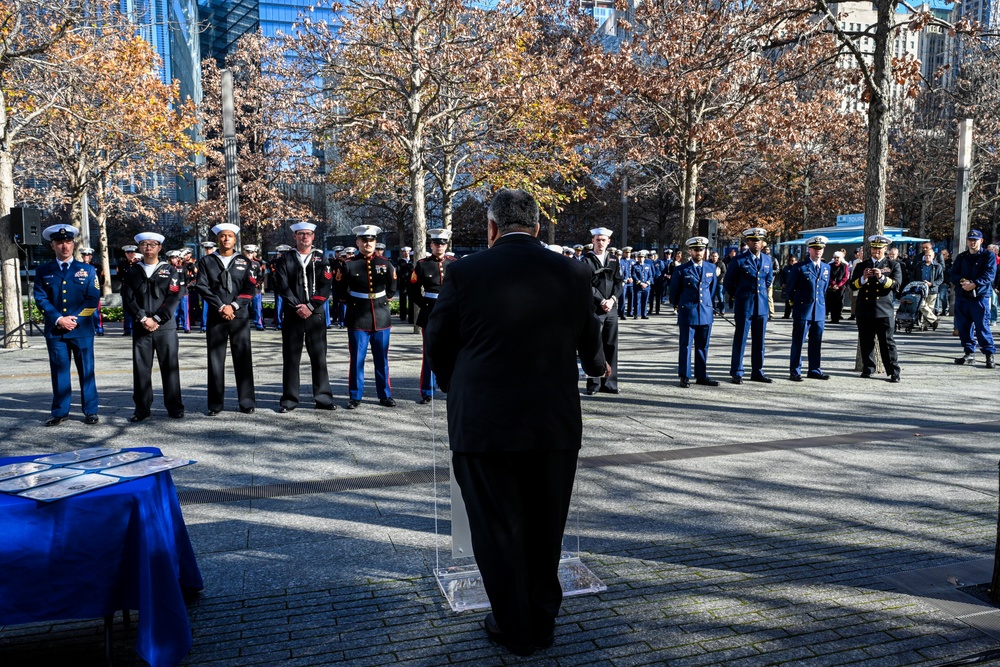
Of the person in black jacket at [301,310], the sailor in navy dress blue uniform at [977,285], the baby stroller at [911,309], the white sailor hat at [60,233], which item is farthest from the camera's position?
the baby stroller at [911,309]

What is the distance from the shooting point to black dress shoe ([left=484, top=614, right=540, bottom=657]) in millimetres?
3387

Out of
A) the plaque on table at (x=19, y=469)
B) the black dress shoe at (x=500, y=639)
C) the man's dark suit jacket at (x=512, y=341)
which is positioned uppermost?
the man's dark suit jacket at (x=512, y=341)

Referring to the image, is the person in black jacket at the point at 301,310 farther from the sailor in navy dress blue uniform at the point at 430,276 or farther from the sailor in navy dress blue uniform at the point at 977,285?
the sailor in navy dress blue uniform at the point at 977,285

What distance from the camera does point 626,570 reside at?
436cm

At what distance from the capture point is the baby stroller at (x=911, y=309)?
17.3 m

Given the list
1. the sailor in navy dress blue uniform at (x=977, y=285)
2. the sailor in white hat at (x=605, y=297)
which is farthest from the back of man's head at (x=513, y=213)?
the sailor in navy dress blue uniform at (x=977, y=285)

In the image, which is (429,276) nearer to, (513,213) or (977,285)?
(513,213)

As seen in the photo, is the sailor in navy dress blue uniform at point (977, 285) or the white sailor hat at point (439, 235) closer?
the white sailor hat at point (439, 235)

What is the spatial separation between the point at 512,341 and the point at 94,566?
192 cm

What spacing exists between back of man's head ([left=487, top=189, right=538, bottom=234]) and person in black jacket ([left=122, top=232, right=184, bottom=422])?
611 cm

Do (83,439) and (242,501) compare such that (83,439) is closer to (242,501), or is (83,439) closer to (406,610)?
(242,501)

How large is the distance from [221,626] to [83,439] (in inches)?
186

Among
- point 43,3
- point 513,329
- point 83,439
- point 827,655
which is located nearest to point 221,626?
point 513,329

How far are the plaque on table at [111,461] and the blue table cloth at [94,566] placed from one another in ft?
1.30
